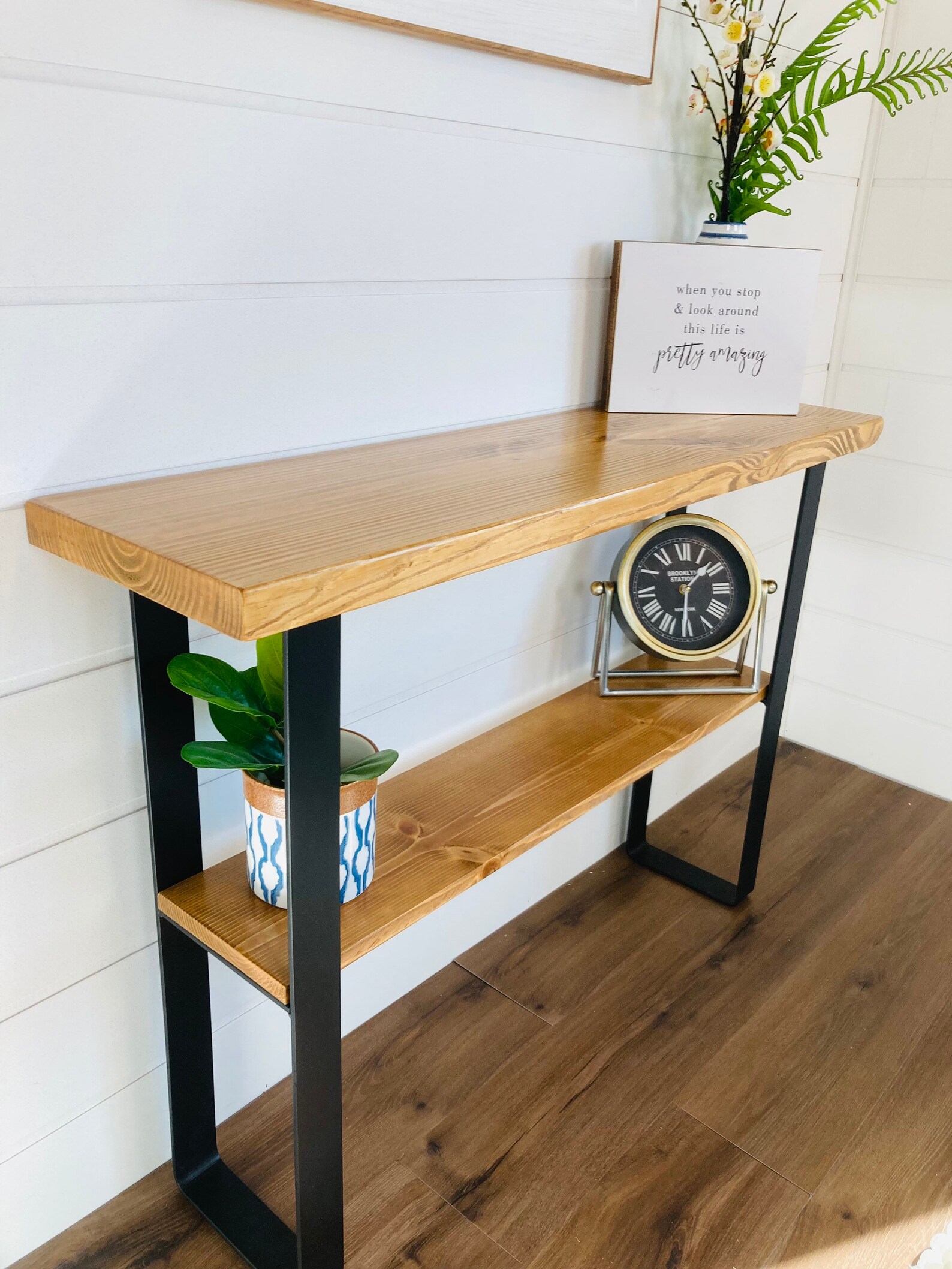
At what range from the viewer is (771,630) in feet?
7.42

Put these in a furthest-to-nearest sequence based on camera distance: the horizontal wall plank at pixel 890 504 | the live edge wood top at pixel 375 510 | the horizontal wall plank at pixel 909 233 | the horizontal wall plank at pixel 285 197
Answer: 1. the horizontal wall plank at pixel 890 504
2. the horizontal wall plank at pixel 909 233
3. the horizontal wall plank at pixel 285 197
4. the live edge wood top at pixel 375 510

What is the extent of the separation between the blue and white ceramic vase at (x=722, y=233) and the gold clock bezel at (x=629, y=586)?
40 cm

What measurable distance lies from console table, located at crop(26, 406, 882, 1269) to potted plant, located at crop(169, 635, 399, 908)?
0.16 feet

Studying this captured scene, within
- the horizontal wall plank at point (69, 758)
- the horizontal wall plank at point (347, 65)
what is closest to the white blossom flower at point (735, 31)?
the horizontal wall plank at point (347, 65)

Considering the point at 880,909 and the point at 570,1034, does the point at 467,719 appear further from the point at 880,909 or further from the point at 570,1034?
the point at 880,909

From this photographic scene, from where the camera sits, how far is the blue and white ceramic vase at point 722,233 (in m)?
1.51

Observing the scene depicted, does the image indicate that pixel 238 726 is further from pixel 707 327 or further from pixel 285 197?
pixel 707 327

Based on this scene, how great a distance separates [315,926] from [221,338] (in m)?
0.57

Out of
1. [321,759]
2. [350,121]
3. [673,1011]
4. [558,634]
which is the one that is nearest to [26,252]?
[350,121]

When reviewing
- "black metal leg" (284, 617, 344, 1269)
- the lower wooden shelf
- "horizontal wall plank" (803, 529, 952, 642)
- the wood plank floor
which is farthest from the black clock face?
"black metal leg" (284, 617, 344, 1269)

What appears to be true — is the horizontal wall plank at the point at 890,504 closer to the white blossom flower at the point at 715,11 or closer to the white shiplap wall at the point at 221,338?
the white shiplap wall at the point at 221,338

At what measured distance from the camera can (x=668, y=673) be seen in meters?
1.70

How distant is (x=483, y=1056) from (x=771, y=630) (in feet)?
3.79

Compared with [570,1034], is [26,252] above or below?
above
